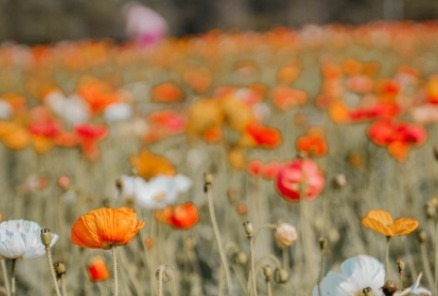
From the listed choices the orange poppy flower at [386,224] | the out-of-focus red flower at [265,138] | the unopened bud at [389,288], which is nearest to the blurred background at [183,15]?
the out-of-focus red flower at [265,138]

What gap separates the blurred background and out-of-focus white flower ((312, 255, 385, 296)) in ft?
49.0

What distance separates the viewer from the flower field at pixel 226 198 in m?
0.98

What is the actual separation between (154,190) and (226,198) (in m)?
0.71

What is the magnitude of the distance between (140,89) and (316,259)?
10.6ft

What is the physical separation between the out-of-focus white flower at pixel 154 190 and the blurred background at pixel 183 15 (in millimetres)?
14454

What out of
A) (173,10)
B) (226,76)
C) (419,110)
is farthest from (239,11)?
(419,110)

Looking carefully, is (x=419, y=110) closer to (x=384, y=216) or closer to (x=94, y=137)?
(x=94, y=137)

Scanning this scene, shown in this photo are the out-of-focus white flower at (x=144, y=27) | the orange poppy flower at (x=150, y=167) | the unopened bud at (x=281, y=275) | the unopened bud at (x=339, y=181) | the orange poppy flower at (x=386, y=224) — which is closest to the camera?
the orange poppy flower at (x=386, y=224)

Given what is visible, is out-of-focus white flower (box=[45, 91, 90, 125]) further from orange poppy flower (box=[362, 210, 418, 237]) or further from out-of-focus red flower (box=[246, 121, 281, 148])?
orange poppy flower (box=[362, 210, 418, 237])

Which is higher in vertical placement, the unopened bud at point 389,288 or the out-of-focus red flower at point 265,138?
the out-of-focus red flower at point 265,138

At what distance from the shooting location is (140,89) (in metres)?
4.83

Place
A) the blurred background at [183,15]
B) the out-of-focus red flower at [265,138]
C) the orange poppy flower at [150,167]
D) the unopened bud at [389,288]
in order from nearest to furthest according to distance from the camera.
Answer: the unopened bud at [389,288] → the orange poppy flower at [150,167] → the out-of-focus red flower at [265,138] → the blurred background at [183,15]

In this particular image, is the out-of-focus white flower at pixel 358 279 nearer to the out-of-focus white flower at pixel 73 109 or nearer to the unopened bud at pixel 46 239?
the unopened bud at pixel 46 239

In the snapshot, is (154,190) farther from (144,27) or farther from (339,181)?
(144,27)
